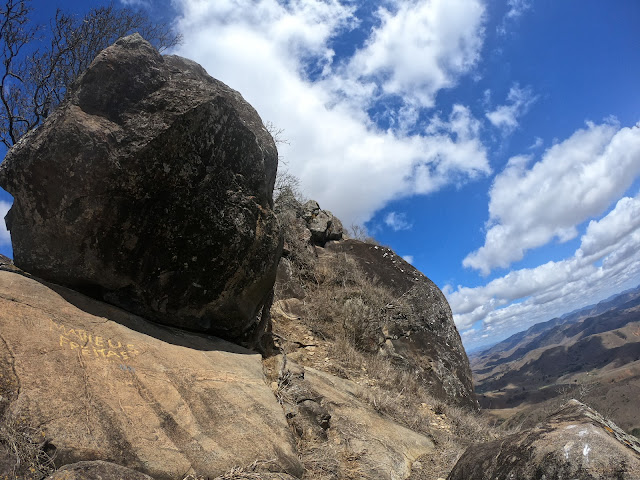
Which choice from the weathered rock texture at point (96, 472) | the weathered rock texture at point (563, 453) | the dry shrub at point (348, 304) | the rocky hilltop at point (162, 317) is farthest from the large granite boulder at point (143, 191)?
the dry shrub at point (348, 304)

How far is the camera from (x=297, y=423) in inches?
199

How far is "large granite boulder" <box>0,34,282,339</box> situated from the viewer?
14.5 ft

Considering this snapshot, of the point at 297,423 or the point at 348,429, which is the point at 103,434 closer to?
the point at 297,423

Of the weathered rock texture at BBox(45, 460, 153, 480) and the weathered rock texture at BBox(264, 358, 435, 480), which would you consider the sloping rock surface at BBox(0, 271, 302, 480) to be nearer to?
the weathered rock texture at BBox(45, 460, 153, 480)

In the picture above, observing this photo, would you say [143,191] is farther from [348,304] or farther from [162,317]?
[348,304]

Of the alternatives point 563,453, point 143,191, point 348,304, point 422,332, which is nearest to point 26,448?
point 143,191

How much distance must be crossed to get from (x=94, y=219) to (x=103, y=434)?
2.36 metres

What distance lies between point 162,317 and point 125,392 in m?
1.50

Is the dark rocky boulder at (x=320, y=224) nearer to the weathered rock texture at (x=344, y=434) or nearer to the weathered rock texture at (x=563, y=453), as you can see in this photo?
the weathered rock texture at (x=344, y=434)

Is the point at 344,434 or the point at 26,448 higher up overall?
the point at 26,448

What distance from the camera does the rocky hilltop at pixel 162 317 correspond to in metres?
3.22

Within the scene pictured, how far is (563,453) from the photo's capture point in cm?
263

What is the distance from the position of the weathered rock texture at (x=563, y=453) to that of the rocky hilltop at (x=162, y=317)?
0.06 feet

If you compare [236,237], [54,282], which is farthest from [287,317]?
[54,282]
